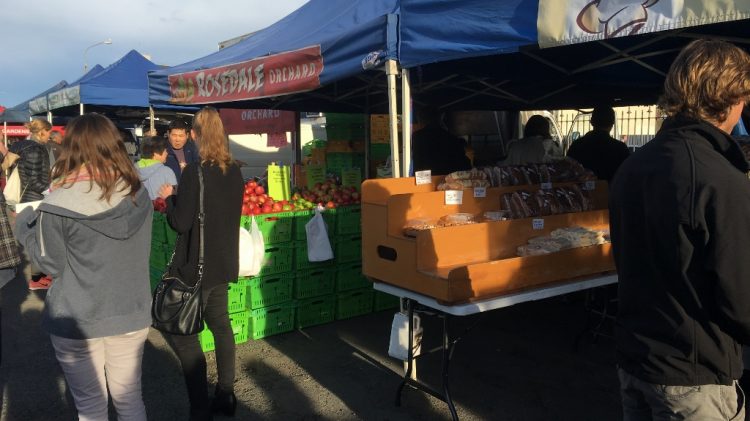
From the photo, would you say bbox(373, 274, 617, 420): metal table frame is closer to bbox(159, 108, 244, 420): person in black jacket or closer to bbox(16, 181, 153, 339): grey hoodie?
bbox(159, 108, 244, 420): person in black jacket

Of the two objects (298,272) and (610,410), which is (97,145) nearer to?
(298,272)

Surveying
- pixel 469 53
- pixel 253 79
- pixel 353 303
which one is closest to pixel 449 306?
pixel 469 53

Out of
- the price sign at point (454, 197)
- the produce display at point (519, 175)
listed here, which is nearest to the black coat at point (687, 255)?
the price sign at point (454, 197)

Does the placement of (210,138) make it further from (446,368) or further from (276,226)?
(446,368)

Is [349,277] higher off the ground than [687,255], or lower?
lower

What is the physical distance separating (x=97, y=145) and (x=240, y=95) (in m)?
3.59

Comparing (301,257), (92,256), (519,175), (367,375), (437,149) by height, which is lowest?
(367,375)

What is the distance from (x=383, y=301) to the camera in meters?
5.94

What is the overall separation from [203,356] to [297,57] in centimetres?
280

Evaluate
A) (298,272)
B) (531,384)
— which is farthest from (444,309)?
(298,272)

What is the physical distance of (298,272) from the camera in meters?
5.21

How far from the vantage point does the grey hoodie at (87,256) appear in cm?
236

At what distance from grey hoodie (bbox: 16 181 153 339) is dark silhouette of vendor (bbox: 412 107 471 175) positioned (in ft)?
11.7

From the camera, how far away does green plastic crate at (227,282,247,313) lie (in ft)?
15.8
